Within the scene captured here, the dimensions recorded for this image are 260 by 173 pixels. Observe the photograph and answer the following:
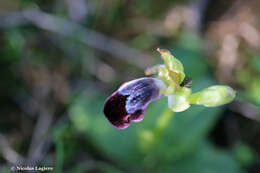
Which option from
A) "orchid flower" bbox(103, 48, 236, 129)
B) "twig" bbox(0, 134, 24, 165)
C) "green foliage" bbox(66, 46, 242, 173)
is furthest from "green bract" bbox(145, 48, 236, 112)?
"twig" bbox(0, 134, 24, 165)

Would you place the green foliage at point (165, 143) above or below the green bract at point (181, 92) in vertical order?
above

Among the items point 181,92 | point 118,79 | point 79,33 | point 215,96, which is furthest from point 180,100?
point 79,33

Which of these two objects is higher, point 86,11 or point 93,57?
point 86,11

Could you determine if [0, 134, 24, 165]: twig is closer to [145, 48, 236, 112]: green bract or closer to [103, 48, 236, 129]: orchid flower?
[103, 48, 236, 129]: orchid flower

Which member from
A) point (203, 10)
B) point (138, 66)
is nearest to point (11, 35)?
point (138, 66)

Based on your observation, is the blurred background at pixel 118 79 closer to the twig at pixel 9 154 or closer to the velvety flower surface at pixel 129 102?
the twig at pixel 9 154

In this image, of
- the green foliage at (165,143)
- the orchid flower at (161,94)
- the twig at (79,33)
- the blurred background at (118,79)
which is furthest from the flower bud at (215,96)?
the twig at (79,33)

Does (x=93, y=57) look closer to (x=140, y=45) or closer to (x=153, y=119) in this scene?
(x=140, y=45)

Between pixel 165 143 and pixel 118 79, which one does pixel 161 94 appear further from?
pixel 118 79
